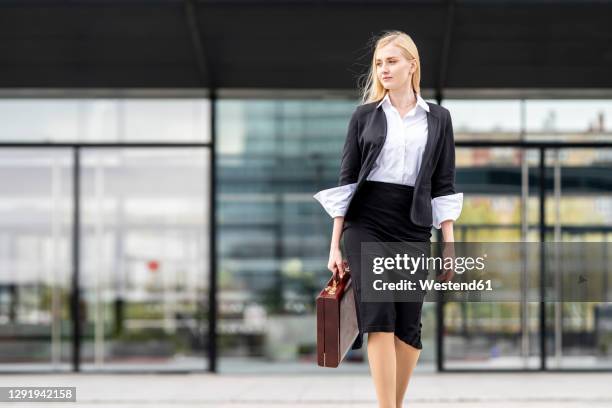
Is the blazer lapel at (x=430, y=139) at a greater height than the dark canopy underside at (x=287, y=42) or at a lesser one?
lesser

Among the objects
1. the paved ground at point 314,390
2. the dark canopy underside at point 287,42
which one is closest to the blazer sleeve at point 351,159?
the paved ground at point 314,390

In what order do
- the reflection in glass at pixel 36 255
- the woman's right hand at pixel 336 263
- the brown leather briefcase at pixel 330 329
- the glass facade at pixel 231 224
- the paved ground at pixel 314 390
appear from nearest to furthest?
the brown leather briefcase at pixel 330 329 → the woman's right hand at pixel 336 263 → the paved ground at pixel 314 390 → the glass facade at pixel 231 224 → the reflection in glass at pixel 36 255

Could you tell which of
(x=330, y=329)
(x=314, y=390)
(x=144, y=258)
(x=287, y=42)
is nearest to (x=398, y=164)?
(x=330, y=329)

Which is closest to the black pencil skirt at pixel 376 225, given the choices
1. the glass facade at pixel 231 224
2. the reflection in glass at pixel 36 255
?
the glass facade at pixel 231 224

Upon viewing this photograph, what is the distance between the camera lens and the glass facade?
873cm

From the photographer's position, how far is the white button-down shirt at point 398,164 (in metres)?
3.66

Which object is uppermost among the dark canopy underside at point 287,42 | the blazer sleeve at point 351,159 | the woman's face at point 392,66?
the dark canopy underside at point 287,42

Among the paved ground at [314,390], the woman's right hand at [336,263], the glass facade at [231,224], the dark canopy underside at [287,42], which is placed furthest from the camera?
the glass facade at [231,224]

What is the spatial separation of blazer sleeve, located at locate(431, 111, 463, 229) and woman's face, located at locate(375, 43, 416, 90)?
26cm

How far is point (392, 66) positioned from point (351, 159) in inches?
15.1

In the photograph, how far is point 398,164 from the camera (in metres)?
3.65

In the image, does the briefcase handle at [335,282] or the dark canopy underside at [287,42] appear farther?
the dark canopy underside at [287,42]

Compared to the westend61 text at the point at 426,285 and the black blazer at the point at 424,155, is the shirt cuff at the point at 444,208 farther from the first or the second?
the westend61 text at the point at 426,285

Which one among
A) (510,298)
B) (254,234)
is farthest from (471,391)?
(254,234)
